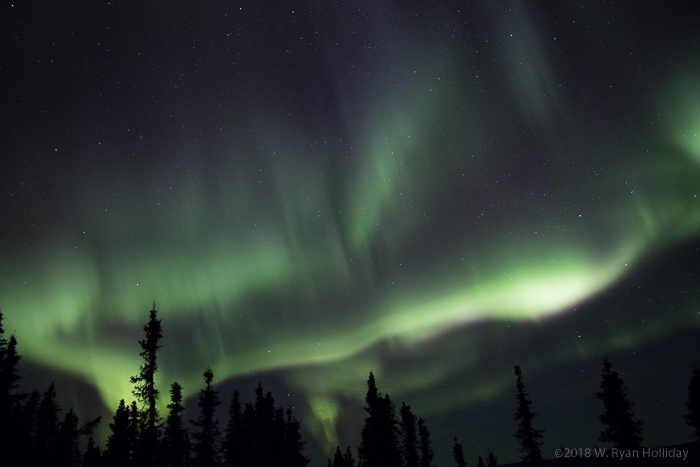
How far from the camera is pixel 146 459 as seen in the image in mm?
28156

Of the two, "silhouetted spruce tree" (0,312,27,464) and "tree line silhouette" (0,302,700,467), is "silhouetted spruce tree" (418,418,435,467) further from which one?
"silhouetted spruce tree" (0,312,27,464)

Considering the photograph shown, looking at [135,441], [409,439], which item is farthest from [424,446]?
[135,441]

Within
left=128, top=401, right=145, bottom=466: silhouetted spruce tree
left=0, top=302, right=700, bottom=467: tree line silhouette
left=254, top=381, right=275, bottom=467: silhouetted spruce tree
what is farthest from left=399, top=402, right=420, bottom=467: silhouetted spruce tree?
left=128, top=401, right=145, bottom=466: silhouetted spruce tree

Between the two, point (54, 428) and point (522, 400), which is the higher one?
point (54, 428)

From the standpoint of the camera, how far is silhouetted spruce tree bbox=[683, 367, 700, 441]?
40.4 metres

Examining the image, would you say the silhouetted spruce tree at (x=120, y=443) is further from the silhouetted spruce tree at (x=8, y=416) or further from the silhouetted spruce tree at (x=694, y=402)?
the silhouetted spruce tree at (x=694, y=402)

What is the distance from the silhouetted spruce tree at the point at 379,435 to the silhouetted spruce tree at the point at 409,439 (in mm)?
4746

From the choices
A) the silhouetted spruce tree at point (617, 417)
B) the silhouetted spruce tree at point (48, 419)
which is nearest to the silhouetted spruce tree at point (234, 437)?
the silhouetted spruce tree at point (48, 419)

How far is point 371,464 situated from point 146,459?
22.7m

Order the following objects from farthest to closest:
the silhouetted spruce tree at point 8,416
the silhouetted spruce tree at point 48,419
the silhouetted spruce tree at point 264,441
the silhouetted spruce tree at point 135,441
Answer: the silhouetted spruce tree at point 48,419, the silhouetted spruce tree at point 264,441, the silhouetted spruce tree at point 135,441, the silhouetted spruce tree at point 8,416

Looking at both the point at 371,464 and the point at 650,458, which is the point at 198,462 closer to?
the point at 371,464

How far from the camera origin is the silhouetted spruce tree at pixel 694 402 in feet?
133

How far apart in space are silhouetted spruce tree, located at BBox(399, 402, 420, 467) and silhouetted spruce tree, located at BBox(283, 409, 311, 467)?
458 inches

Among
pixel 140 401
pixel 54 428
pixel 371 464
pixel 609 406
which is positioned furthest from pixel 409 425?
pixel 54 428
